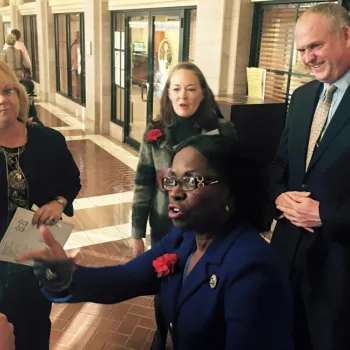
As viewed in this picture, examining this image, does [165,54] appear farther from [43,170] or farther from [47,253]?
[47,253]

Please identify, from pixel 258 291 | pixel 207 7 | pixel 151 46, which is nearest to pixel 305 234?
pixel 258 291

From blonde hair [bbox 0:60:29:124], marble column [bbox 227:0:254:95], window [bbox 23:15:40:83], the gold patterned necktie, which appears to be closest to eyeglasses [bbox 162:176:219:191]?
the gold patterned necktie

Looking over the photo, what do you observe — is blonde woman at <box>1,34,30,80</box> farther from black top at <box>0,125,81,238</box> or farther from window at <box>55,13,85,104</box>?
black top at <box>0,125,81,238</box>

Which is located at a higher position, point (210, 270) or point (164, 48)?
point (164, 48)

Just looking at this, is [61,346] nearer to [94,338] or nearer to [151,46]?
[94,338]

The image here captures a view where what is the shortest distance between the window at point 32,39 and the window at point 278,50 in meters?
12.2

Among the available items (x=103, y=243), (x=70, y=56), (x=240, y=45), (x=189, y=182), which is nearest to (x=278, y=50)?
(x=240, y=45)

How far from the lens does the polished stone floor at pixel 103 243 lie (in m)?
2.97

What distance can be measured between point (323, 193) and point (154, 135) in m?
0.97

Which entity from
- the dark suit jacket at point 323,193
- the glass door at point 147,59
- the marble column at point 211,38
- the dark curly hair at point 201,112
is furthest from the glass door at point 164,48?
the dark suit jacket at point 323,193

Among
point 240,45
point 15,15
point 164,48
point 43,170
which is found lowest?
point 43,170

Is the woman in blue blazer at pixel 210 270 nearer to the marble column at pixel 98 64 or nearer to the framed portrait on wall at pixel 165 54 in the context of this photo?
the framed portrait on wall at pixel 165 54

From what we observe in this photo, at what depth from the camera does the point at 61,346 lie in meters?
2.87

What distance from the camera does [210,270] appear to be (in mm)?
1269
